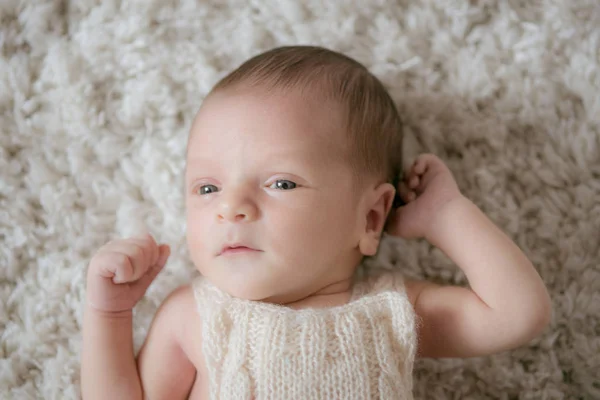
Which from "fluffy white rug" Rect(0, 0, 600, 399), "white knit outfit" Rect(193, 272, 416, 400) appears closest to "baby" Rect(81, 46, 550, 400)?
"white knit outfit" Rect(193, 272, 416, 400)

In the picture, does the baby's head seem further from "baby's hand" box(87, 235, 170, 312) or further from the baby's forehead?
"baby's hand" box(87, 235, 170, 312)

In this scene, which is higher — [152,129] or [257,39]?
[257,39]

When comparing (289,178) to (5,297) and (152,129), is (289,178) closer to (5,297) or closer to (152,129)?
(152,129)

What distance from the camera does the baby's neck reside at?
129 centimetres

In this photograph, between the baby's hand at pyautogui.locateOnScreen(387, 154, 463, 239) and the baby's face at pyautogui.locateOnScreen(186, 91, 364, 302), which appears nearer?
the baby's face at pyautogui.locateOnScreen(186, 91, 364, 302)

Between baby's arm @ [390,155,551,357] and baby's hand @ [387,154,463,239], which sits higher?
baby's hand @ [387,154,463,239]

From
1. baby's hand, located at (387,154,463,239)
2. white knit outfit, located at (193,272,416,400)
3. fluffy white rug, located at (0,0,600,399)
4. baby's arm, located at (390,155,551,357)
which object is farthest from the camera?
fluffy white rug, located at (0,0,600,399)

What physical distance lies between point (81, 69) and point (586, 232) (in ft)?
4.18

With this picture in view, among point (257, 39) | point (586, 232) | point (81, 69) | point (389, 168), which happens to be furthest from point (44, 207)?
point (586, 232)

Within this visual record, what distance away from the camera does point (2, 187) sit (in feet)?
5.05

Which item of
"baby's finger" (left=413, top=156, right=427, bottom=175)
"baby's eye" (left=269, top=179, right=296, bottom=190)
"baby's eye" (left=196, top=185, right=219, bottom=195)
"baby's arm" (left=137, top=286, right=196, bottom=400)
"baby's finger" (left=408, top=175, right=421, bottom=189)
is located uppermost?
"baby's eye" (left=269, top=179, right=296, bottom=190)

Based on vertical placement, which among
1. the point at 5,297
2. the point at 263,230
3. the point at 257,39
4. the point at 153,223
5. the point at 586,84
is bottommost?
the point at 5,297

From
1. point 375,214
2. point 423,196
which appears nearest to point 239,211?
point 375,214

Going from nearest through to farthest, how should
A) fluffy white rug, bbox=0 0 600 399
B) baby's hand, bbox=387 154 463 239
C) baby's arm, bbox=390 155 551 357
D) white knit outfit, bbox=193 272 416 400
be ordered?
white knit outfit, bbox=193 272 416 400 → baby's arm, bbox=390 155 551 357 → baby's hand, bbox=387 154 463 239 → fluffy white rug, bbox=0 0 600 399
